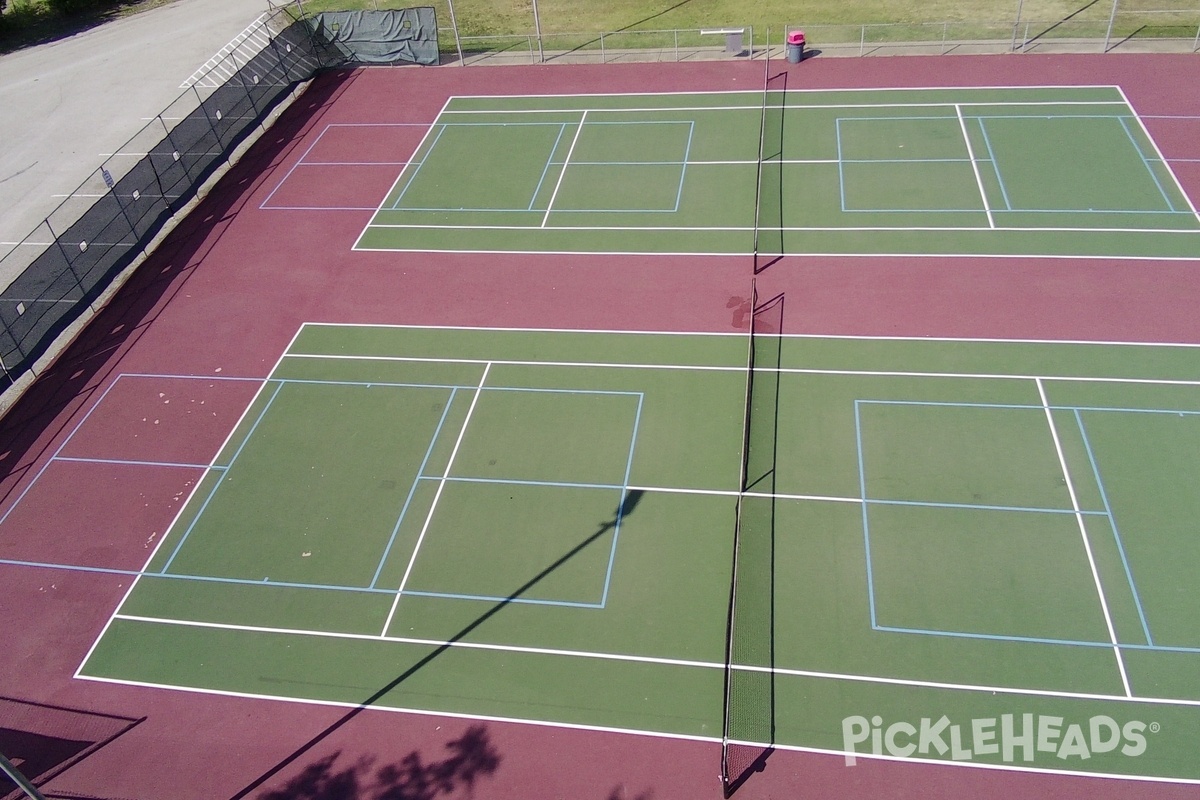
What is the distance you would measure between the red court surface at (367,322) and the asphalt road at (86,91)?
19.5ft

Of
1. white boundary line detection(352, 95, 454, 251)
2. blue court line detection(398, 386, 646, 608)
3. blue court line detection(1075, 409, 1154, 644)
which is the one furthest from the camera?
white boundary line detection(352, 95, 454, 251)

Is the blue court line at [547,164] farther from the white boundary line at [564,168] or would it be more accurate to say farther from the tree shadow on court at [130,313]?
the tree shadow on court at [130,313]

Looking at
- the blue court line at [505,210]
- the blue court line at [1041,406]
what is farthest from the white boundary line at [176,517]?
the blue court line at [1041,406]

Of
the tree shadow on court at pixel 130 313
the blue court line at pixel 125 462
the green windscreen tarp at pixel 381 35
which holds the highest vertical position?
the green windscreen tarp at pixel 381 35

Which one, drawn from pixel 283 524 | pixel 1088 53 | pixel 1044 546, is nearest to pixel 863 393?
pixel 1044 546

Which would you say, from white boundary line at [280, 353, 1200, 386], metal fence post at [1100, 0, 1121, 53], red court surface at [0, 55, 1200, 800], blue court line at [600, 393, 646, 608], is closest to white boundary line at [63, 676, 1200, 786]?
red court surface at [0, 55, 1200, 800]

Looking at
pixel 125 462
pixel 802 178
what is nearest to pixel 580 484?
pixel 125 462

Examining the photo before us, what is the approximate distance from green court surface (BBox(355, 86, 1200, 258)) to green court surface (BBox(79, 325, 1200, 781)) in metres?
4.59

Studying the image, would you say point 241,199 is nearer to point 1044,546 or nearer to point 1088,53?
point 1044,546

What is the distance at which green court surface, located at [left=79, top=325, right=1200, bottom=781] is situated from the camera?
621 inches

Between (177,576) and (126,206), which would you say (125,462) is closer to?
(177,576)

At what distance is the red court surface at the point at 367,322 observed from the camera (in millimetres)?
15273

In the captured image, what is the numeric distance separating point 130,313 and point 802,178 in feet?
66.3

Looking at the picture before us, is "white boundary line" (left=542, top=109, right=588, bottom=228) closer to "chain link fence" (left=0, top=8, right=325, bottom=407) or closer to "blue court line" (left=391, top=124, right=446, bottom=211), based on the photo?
"blue court line" (left=391, top=124, right=446, bottom=211)
